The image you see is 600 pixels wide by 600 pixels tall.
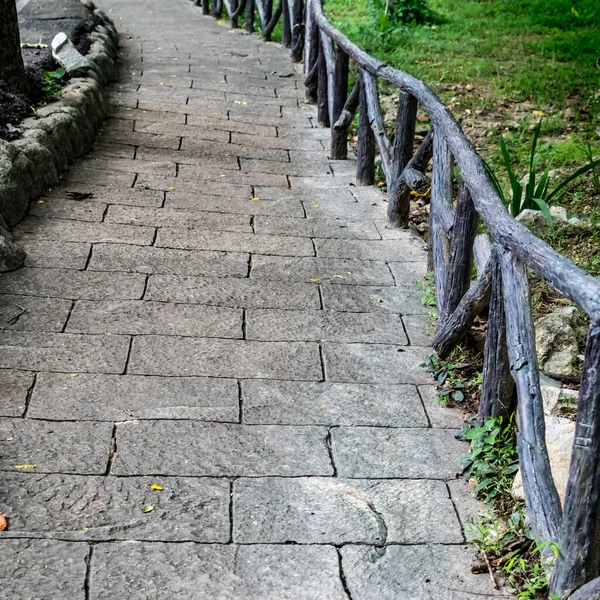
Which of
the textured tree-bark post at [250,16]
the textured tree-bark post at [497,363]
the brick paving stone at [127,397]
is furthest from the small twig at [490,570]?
the textured tree-bark post at [250,16]

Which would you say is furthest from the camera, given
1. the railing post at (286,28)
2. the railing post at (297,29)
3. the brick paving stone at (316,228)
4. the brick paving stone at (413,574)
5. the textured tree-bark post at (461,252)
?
the railing post at (286,28)

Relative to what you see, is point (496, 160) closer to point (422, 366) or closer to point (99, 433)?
point (422, 366)

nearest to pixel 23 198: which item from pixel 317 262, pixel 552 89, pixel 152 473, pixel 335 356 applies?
pixel 317 262

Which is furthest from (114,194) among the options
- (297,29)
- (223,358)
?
(297,29)

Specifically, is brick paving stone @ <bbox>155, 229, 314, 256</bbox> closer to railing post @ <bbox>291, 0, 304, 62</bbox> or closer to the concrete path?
the concrete path

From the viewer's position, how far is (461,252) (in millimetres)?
3875

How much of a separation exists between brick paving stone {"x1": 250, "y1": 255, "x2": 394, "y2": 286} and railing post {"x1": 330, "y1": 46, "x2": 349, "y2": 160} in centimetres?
218

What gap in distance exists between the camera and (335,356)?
3846mm

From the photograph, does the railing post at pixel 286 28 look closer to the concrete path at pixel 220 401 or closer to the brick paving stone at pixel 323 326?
the concrete path at pixel 220 401

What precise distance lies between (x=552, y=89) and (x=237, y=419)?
222 inches

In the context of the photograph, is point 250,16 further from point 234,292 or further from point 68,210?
point 234,292

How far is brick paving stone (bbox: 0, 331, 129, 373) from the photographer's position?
11.7ft

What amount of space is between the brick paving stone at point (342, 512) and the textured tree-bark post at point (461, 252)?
1157 mm

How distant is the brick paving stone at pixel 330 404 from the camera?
335 cm
